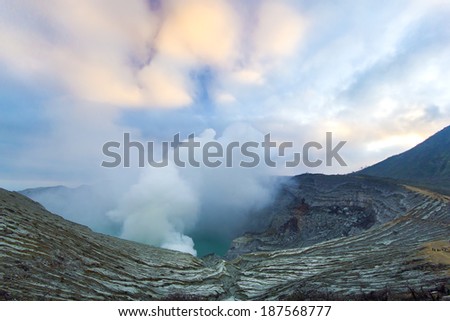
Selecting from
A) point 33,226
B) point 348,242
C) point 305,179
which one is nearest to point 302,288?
point 348,242

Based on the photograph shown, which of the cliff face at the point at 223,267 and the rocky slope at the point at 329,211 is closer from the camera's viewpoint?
the cliff face at the point at 223,267

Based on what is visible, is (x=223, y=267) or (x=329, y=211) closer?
(x=223, y=267)

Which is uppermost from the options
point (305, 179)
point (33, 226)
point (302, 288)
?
point (305, 179)

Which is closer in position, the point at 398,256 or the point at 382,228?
the point at 398,256

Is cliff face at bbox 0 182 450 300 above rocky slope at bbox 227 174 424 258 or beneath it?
beneath

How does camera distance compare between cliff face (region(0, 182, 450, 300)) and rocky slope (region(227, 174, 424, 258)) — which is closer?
cliff face (region(0, 182, 450, 300))

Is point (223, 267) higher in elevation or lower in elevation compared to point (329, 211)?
lower

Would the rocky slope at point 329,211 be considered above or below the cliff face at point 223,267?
above

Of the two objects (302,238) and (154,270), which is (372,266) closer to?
(154,270)
